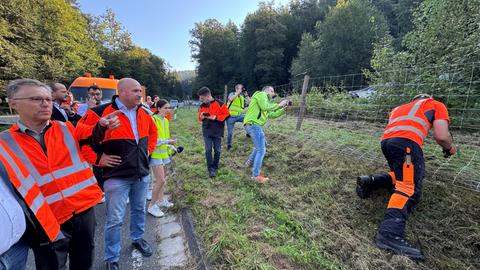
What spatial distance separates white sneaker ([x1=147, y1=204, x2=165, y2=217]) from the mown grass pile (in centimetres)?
40

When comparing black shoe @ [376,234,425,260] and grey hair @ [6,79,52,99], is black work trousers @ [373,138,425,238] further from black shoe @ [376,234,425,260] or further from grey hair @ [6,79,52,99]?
grey hair @ [6,79,52,99]

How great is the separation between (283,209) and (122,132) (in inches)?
94.5

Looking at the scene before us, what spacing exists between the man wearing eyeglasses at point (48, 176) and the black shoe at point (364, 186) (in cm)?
319

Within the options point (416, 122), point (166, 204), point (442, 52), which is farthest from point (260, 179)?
point (442, 52)

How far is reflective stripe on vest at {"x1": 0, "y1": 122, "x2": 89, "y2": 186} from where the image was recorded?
1582 mm

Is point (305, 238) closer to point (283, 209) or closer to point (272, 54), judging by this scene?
point (283, 209)

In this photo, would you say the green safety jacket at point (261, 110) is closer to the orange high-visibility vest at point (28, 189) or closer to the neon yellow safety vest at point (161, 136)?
the neon yellow safety vest at point (161, 136)

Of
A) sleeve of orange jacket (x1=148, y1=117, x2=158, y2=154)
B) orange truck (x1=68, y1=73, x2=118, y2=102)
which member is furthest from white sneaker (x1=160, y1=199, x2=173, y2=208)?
orange truck (x1=68, y1=73, x2=118, y2=102)

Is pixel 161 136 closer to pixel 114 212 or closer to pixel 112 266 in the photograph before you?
pixel 114 212

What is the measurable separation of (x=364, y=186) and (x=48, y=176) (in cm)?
356

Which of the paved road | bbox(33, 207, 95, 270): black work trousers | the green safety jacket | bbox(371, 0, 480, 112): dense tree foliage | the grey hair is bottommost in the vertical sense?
the paved road

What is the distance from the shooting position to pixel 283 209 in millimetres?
3537

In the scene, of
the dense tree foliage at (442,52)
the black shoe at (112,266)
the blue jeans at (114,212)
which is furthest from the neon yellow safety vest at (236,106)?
the black shoe at (112,266)

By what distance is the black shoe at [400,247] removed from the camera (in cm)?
258
